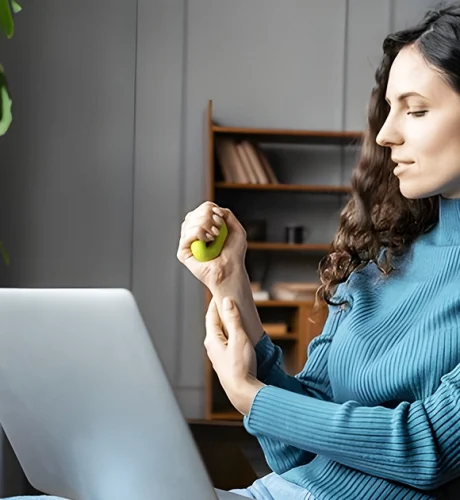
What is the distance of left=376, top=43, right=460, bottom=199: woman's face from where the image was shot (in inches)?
41.6

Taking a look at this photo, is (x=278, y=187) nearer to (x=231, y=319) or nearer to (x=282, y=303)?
(x=282, y=303)

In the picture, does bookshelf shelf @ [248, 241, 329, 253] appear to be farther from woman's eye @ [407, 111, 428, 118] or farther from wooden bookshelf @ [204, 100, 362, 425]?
woman's eye @ [407, 111, 428, 118]

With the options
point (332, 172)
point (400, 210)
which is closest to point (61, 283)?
point (332, 172)

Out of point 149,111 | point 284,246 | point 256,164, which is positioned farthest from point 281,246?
point 149,111

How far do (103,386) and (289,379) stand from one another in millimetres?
558

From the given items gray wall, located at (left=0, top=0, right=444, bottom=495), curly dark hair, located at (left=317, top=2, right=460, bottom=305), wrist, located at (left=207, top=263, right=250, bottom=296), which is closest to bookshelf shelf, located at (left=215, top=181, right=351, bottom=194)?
gray wall, located at (left=0, top=0, right=444, bottom=495)

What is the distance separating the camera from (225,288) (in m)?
1.11

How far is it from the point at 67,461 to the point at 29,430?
4cm

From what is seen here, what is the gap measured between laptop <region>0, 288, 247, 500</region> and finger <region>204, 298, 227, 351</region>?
319mm

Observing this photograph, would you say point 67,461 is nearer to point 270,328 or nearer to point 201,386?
point 270,328

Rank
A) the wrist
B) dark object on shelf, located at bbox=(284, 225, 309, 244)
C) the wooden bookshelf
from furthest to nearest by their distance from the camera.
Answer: dark object on shelf, located at bbox=(284, 225, 309, 244) < the wooden bookshelf < the wrist

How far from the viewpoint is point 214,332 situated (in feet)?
3.43

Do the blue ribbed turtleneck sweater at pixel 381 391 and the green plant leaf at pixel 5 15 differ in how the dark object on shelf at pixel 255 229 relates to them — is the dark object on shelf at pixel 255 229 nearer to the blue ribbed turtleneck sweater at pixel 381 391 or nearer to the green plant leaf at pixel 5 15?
the blue ribbed turtleneck sweater at pixel 381 391

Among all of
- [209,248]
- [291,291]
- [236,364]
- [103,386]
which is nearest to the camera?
[103,386]
